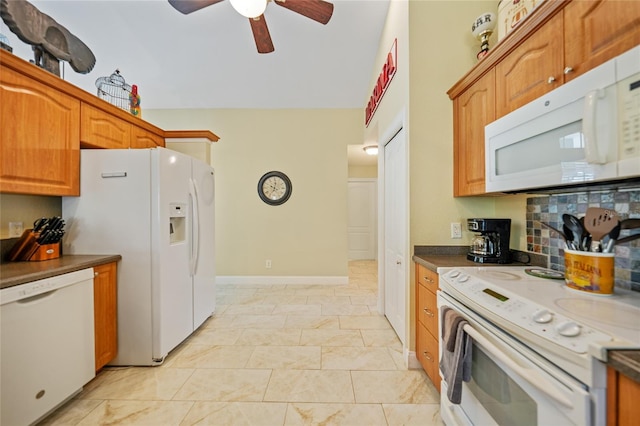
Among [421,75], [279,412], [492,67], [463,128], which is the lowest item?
[279,412]

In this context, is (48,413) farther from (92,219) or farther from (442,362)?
(442,362)

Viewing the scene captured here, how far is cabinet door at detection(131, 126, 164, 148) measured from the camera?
267 centimetres

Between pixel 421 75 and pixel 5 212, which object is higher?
pixel 421 75

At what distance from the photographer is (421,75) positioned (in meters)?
1.96

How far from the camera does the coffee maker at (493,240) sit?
1677mm

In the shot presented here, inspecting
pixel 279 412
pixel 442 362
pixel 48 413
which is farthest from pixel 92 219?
pixel 442 362

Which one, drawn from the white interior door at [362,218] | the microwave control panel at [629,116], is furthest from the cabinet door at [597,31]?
the white interior door at [362,218]

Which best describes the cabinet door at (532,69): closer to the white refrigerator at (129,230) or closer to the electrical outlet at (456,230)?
the electrical outlet at (456,230)

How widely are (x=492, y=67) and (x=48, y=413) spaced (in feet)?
10.9

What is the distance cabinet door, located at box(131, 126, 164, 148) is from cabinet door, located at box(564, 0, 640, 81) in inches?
133

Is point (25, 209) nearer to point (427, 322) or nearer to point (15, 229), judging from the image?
point (15, 229)

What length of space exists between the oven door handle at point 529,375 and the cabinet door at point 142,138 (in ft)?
10.8

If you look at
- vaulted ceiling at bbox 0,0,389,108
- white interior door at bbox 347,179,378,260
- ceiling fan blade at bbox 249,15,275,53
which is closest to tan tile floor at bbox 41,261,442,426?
ceiling fan blade at bbox 249,15,275,53

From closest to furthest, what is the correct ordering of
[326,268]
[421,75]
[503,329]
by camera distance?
[503,329]
[421,75]
[326,268]
